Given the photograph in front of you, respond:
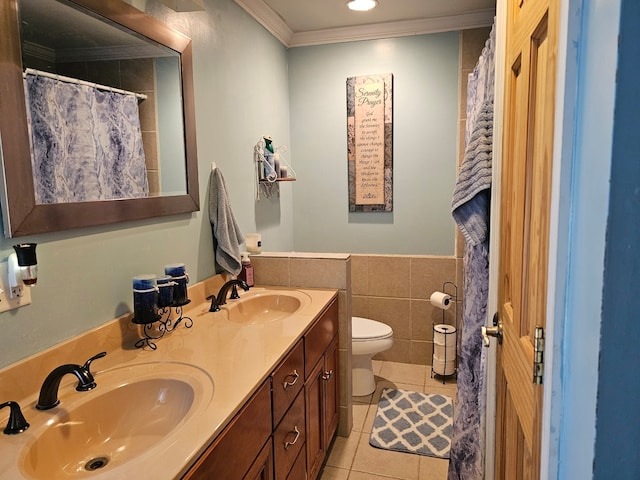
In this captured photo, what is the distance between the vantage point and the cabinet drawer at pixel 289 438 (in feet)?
4.66

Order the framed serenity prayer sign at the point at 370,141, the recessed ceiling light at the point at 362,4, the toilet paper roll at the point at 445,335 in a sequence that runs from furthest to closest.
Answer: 1. the framed serenity prayer sign at the point at 370,141
2. the toilet paper roll at the point at 445,335
3. the recessed ceiling light at the point at 362,4

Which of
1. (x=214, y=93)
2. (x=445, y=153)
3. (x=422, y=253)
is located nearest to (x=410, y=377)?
(x=422, y=253)

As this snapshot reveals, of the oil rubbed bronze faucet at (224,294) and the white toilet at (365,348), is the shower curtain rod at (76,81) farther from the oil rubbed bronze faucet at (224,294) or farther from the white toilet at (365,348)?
the white toilet at (365,348)

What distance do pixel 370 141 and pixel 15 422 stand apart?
2.62 meters

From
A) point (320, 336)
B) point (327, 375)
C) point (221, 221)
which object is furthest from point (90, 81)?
point (327, 375)

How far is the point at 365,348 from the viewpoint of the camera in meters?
2.63

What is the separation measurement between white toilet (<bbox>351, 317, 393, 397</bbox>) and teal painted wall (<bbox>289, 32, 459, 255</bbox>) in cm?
67

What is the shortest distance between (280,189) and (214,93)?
1041 millimetres

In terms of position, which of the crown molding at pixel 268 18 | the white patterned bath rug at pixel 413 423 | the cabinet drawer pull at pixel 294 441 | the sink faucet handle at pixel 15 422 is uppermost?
the crown molding at pixel 268 18

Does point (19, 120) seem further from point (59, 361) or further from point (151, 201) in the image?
point (59, 361)

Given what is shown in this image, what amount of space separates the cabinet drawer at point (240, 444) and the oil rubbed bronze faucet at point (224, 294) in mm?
681

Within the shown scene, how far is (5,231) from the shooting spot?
3.73 ft

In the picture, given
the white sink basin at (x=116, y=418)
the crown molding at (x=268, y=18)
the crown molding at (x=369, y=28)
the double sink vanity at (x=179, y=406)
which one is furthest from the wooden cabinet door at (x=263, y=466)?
the crown molding at (x=369, y=28)

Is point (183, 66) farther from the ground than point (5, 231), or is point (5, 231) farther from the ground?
point (183, 66)
